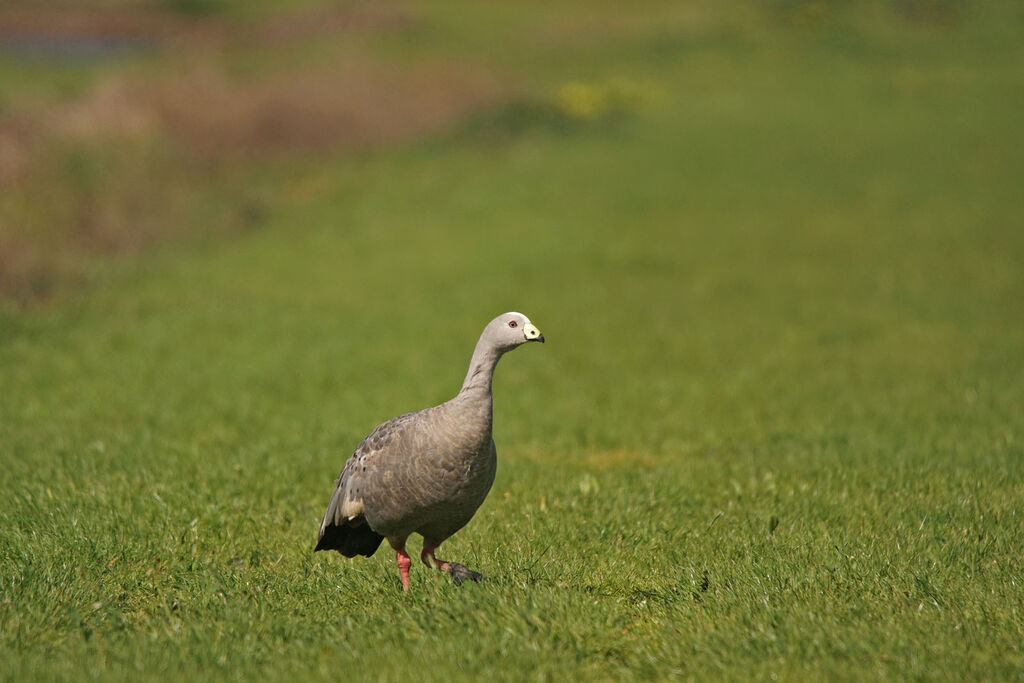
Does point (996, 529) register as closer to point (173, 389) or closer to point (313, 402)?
point (313, 402)

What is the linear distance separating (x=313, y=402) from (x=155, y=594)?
20.2 feet

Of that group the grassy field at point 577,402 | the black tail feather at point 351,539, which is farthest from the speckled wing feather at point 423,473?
the grassy field at point 577,402

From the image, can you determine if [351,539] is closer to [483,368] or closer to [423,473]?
[423,473]

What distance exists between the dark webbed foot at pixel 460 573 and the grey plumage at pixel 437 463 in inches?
0.5

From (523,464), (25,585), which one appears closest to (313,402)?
(523,464)

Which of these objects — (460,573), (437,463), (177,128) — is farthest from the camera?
(177,128)

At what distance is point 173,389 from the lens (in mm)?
14000

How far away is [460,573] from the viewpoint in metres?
7.45

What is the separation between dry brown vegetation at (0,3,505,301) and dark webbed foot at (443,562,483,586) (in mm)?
13609

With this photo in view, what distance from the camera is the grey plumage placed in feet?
23.3

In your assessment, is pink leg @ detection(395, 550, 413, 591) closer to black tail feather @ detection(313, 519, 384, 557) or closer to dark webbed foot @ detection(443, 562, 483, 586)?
dark webbed foot @ detection(443, 562, 483, 586)

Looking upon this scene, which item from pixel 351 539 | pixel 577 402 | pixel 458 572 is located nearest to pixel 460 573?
pixel 458 572

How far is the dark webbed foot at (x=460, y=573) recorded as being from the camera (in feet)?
24.3

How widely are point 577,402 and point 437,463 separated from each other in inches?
264
